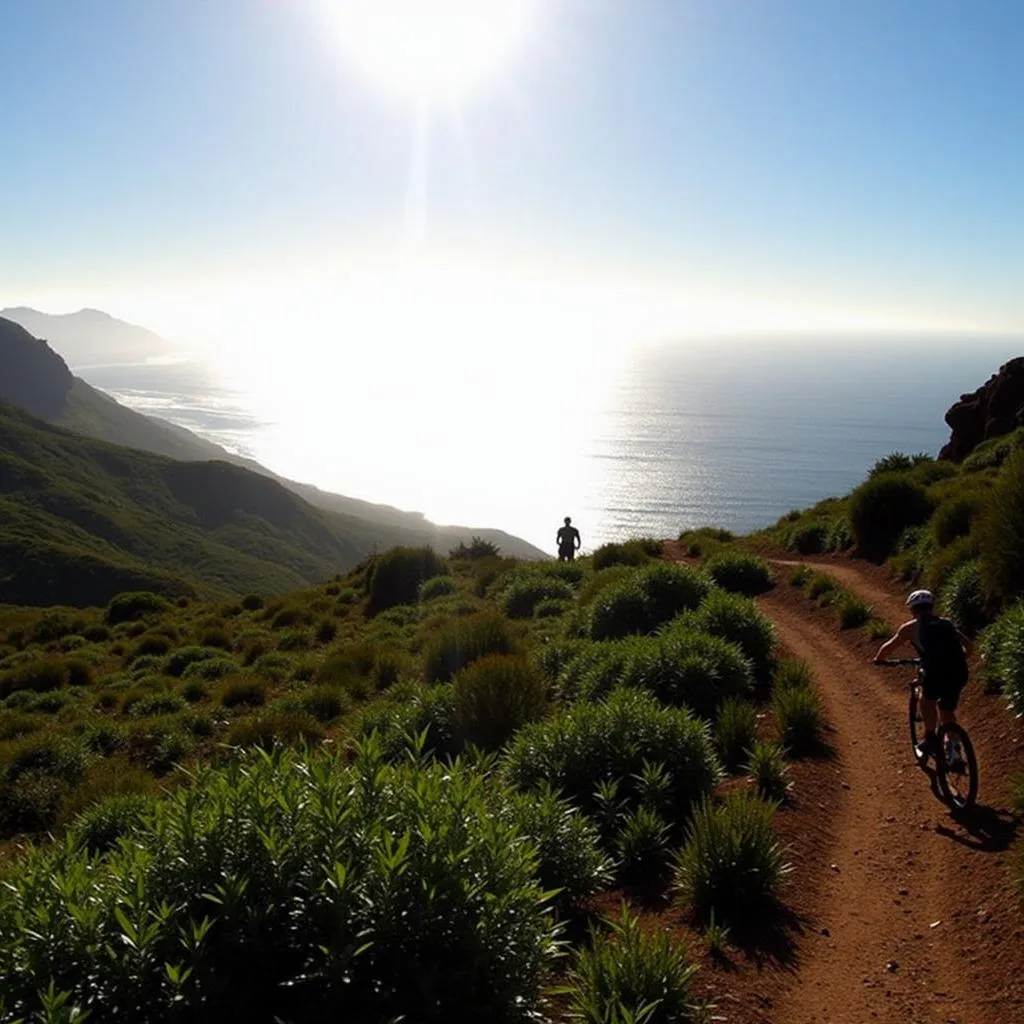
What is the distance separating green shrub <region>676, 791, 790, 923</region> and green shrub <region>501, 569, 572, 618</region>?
11455mm

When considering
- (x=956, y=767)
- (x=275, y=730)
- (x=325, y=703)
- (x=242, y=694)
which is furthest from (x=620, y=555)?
(x=956, y=767)

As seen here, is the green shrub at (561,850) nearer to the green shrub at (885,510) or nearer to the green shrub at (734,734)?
the green shrub at (734,734)

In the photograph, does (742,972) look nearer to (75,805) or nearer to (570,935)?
(570,935)

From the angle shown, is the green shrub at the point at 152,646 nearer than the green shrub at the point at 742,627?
Result: No

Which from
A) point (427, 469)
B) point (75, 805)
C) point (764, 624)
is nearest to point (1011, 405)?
point (764, 624)

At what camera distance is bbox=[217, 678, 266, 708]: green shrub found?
1403cm

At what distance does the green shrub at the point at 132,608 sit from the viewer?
2527cm

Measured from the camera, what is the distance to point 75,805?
29.9 feet

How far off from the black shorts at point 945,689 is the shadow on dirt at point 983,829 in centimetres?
87

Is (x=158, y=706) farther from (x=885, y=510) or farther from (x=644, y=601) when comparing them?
(x=885, y=510)

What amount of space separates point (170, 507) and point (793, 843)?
13684cm

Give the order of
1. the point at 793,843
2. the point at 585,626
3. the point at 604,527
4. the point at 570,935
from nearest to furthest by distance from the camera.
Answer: the point at 570,935 → the point at 793,843 → the point at 585,626 → the point at 604,527

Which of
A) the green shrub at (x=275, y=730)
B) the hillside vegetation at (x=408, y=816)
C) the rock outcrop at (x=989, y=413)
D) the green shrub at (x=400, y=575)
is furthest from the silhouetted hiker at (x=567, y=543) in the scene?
the rock outcrop at (x=989, y=413)

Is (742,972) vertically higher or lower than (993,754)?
lower
